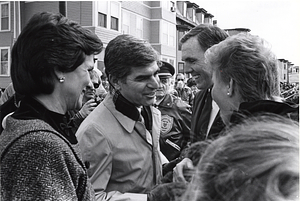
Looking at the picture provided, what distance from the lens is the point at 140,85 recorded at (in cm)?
243

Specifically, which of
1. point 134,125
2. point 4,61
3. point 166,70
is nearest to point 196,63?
point 134,125

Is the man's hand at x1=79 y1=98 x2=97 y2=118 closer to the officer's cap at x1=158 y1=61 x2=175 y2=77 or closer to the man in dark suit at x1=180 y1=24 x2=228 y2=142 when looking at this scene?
the man in dark suit at x1=180 y1=24 x2=228 y2=142

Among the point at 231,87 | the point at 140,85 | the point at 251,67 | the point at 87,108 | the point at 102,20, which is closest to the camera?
the point at 251,67

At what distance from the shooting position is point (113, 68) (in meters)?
2.42

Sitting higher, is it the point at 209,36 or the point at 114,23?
the point at 114,23

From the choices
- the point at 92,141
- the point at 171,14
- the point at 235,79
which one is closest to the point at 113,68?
the point at 92,141

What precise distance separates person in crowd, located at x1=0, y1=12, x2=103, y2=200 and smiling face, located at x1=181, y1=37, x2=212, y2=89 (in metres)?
1.29

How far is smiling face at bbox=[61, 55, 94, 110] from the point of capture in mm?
1596

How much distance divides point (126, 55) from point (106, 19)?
15.7 meters

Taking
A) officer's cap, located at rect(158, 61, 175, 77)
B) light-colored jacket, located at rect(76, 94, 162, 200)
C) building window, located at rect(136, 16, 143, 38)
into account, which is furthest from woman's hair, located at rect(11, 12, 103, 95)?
building window, located at rect(136, 16, 143, 38)

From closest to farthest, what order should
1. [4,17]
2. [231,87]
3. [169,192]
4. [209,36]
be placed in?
[169,192] → [231,87] → [209,36] → [4,17]

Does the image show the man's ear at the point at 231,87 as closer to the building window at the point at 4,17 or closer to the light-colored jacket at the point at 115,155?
the light-colored jacket at the point at 115,155

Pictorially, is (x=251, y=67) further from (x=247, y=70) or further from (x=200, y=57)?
(x=200, y=57)

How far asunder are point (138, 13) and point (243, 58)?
20.3m
